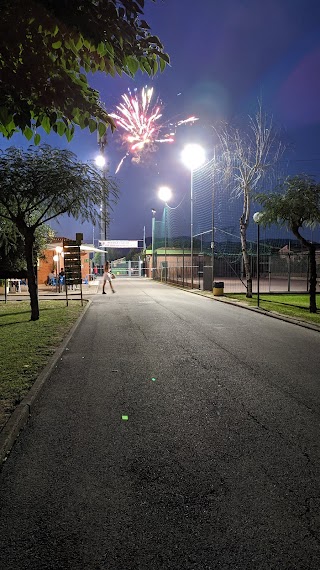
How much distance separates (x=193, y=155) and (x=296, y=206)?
1226 centimetres

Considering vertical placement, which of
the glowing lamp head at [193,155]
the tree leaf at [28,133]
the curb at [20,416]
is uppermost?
the glowing lamp head at [193,155]

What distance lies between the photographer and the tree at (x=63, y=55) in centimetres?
366

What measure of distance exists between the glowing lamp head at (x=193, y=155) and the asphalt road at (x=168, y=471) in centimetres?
2109

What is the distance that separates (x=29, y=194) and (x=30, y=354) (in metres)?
5.86

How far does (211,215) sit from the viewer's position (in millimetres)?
25250

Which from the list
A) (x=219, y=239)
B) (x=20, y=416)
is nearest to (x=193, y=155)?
(x=219, y=239)

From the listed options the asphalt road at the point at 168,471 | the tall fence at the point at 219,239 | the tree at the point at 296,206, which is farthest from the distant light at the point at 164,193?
the asphalt road at the point at 168,471

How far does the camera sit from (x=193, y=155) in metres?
26.0

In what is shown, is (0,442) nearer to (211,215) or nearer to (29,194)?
(29,194)

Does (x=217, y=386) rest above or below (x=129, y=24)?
below

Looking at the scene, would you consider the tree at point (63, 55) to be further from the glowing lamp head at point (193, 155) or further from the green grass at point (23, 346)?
the glowing lamp head at point (193, 155)

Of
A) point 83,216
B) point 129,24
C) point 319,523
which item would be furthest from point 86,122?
point 83,216

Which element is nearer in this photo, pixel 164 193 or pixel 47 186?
pixel 47 186

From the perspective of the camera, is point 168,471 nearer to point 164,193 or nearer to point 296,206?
point 296,206
